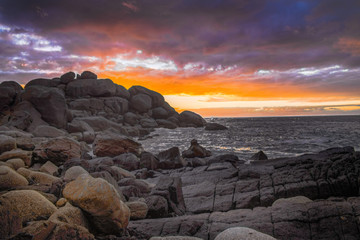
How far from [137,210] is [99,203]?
2558 millimetres

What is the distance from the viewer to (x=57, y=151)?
12.1 meters

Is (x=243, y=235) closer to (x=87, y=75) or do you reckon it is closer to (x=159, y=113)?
(x=159, y=113)

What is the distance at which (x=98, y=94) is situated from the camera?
5984 centimetres

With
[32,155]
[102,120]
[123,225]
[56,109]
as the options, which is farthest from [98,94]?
[123,225]

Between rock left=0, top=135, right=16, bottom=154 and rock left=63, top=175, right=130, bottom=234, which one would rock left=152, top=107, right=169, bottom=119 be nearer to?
rock left=0, top=135, right=16, bottom=154

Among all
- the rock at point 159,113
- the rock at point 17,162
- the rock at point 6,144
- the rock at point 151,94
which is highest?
the rock at point 151,94

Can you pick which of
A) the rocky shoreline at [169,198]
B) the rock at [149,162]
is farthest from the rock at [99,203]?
the rock at [149,162]

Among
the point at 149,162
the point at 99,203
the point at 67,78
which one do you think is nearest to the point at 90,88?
the point at 67,78

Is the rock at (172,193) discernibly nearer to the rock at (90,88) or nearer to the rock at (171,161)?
the rock at (171,161)

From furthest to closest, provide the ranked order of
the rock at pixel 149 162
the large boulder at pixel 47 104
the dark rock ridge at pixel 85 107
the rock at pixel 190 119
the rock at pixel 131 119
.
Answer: the rock at pixel 190 119 → the rock at pixel 131 119 → the large boulder at pixel 47 104 → the dark rock ridge at pixel 85 107 → the rock at pixel 149 162

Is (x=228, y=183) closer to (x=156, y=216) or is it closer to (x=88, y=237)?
(x=156, y=216)

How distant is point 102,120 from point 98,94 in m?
22.2

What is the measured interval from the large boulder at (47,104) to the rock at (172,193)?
29644mm

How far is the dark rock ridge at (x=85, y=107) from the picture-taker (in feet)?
107
